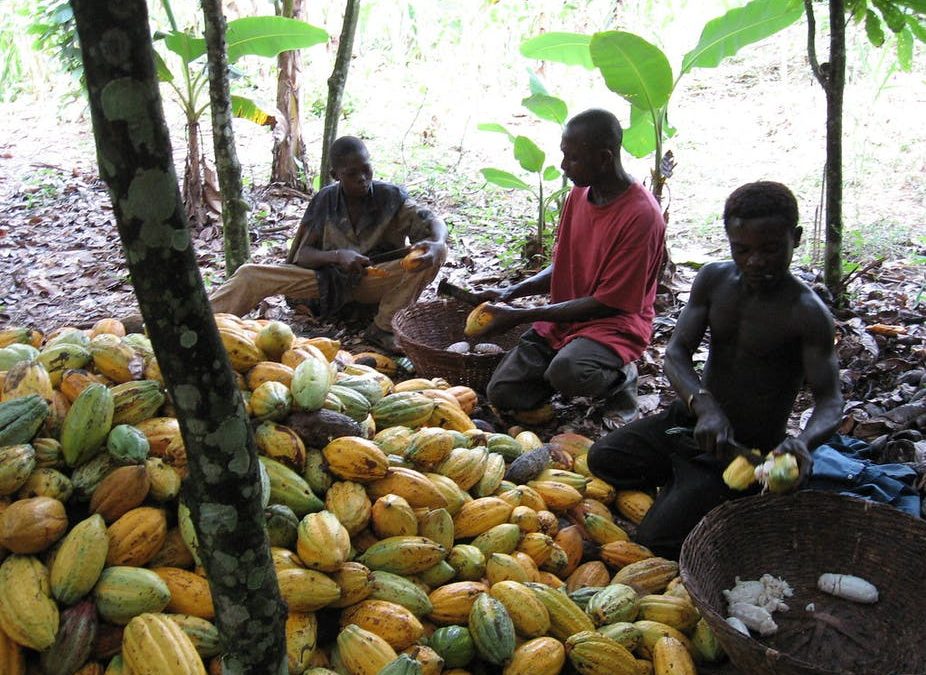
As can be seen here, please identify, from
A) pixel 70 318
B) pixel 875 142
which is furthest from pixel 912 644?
pixel 875 142

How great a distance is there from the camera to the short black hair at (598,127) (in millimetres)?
3371

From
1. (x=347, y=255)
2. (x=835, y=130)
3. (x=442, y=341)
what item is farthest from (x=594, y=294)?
(x=835, y=130)

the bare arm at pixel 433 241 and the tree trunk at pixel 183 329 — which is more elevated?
the tree trunk at pixel 183 329

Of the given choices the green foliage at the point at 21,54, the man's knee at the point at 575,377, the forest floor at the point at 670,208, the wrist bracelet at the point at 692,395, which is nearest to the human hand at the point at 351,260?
the forest floor at the point at 670,208

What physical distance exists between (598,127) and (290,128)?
4.61 meters

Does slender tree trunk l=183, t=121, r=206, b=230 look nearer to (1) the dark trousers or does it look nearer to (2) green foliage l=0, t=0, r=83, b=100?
(2) green foliage l=0, t=0, r=83, b=100

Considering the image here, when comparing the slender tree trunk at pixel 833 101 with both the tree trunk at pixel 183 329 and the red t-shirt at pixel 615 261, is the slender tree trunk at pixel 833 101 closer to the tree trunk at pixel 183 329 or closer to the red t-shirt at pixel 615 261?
the red t-shirt at pixel 615 261

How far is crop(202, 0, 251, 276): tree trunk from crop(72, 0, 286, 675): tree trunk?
355cm

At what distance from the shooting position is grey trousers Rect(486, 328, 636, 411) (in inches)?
137

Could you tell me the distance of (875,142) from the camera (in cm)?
718

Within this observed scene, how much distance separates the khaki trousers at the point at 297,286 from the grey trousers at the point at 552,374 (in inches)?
40.0

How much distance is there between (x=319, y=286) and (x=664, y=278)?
2.14 m

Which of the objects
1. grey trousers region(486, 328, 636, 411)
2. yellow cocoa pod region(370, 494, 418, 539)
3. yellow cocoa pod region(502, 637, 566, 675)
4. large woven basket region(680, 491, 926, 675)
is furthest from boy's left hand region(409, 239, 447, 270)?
yellow cocoa pod region(502, 637, 566, 675)

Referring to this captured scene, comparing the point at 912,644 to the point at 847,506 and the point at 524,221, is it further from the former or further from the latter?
the point at 524,221
